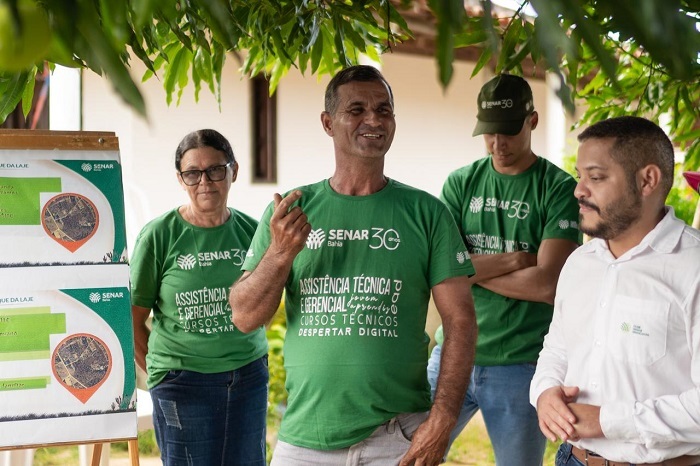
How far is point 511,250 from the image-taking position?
4.03m

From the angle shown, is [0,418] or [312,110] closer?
[0,418]

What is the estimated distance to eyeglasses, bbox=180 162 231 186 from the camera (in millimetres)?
4188

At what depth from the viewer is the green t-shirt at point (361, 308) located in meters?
3.11

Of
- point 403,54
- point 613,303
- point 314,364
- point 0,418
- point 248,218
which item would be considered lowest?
point 0,418

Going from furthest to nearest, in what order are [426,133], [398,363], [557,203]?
[426,133], [557,203], [398,363]

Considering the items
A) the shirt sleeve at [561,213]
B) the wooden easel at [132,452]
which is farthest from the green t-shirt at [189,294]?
the shirt sleeve at [561,213]

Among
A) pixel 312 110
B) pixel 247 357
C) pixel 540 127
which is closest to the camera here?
pixel 247 357

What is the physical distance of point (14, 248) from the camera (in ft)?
11.7

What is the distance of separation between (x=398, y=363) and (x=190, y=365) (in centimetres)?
133

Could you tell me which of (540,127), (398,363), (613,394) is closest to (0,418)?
(398,363)

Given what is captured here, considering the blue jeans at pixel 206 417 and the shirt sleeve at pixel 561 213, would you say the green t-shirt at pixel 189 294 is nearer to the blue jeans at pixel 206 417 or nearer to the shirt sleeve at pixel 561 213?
the blue jeans at pixel 206 417

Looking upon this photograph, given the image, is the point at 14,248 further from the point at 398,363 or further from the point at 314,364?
the point at 398,363

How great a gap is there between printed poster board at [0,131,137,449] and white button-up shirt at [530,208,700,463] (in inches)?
70.1

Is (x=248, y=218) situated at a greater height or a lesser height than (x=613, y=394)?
greater
